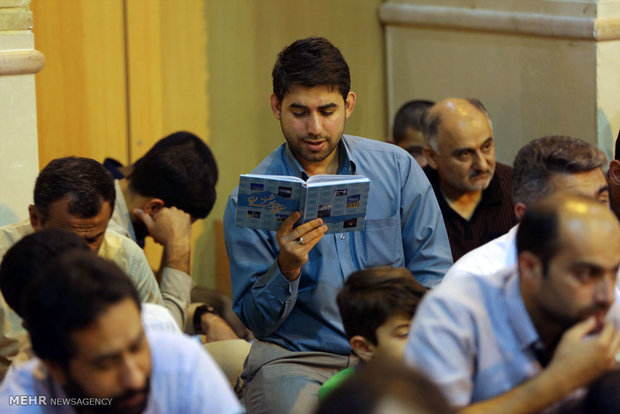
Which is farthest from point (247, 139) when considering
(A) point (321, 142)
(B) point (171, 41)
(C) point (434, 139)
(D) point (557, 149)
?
(D) point (557, 149)

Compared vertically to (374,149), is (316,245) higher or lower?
lower

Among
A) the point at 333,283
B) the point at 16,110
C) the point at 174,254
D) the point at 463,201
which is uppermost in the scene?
the point at 16,110

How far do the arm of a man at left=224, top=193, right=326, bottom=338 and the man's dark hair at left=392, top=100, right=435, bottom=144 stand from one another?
211 cm

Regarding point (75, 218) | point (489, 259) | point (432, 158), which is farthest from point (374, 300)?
point (432, 158)

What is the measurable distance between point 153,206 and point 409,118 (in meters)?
1.64

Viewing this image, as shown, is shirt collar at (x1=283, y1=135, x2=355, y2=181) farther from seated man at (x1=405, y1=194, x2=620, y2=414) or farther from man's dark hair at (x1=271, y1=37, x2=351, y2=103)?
seated man at (x1=405, y1=194, x2=620, y2=414)

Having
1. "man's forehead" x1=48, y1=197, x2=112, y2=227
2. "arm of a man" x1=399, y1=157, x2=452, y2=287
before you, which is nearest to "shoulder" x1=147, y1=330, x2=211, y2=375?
"man's forehead" x1=48, y1=197, x2=112, y2=227

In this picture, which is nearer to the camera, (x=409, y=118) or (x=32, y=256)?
(x=32, y=256)

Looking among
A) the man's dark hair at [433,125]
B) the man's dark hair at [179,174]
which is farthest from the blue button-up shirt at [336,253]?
the man's dark hair at [179,174]

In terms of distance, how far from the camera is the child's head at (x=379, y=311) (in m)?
2.79

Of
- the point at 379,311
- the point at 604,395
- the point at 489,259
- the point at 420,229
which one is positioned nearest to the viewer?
the point at 604,395

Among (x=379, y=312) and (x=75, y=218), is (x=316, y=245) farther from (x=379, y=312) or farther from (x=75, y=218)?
(x=75, y=218)

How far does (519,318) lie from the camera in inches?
84.6

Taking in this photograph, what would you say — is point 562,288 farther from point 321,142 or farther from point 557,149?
point 321,142
